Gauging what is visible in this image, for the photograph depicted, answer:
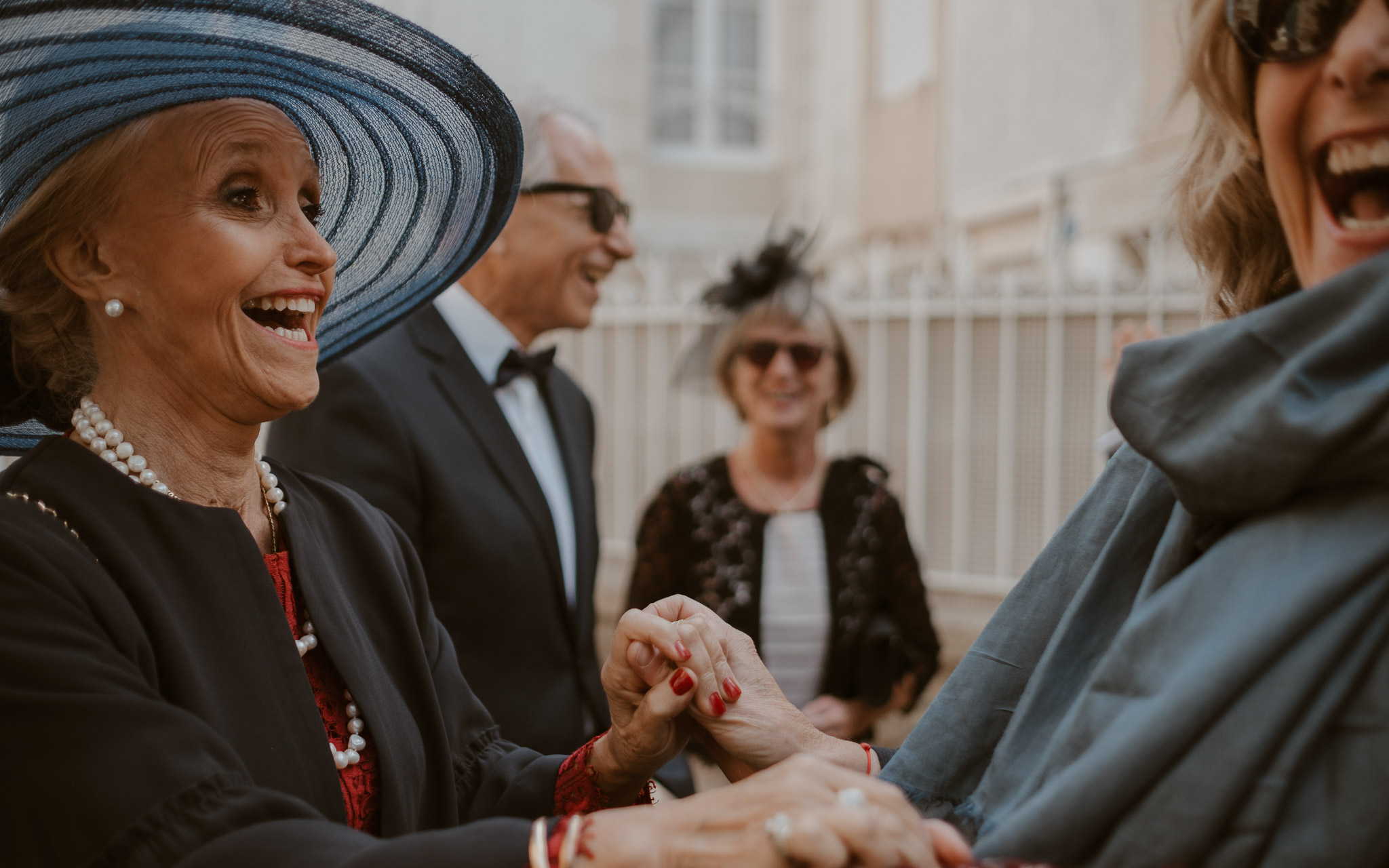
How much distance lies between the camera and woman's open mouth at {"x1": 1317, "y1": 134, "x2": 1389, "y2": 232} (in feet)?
3.97

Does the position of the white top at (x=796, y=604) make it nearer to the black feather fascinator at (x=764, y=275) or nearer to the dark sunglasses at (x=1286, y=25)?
the black feather fascinator at (x=764, y=275)

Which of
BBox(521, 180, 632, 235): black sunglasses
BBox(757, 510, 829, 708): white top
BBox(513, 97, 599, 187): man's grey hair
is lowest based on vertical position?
BBox(757, 510, 829, 708): white top

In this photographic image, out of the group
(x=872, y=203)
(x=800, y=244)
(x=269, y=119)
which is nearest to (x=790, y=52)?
(x=872, y=203)

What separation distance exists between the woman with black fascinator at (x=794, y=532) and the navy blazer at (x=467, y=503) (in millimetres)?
872

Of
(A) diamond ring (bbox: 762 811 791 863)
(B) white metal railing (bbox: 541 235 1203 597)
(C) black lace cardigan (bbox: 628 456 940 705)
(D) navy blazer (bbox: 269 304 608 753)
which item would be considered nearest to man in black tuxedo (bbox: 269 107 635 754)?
(D) navy blazer (bbox: 269 304 608 753)

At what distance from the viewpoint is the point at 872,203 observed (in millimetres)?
16000

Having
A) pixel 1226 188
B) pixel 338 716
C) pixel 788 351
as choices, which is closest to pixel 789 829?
pixel 338 716

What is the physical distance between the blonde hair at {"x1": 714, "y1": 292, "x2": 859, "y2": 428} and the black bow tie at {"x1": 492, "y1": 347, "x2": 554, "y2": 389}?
3.48ft

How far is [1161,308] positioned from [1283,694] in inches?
223

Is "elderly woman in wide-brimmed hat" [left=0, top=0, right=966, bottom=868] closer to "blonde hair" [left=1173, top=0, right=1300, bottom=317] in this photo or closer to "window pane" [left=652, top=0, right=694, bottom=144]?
"blonde hair" [left=1173, top=0, right=1300, bottom=317]

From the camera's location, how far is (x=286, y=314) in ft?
6.23

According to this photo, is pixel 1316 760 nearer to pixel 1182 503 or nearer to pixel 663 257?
Result: pixel 1182 503

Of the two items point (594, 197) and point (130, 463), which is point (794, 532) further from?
point (130, 463)

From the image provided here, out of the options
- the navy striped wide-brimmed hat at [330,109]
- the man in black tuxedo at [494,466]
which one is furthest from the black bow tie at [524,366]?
the navy striped wide-brimmed hat at [330,109]
